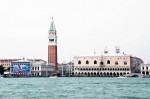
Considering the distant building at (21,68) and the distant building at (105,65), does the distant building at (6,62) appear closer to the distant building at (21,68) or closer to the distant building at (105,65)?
the distant building at (21,68)

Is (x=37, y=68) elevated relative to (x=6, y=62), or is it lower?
lower

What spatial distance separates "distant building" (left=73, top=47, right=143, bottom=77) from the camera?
112 m

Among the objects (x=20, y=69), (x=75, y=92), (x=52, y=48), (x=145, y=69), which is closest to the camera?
(x=75, y=92)

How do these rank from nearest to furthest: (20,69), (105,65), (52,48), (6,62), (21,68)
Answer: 1. (105,65)
2. (52,48)
3. (20,69)
4. (21,68)
5. (6,62)

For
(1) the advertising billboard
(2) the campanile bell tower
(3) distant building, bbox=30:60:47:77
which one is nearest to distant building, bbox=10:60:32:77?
(1) the advertising billboard

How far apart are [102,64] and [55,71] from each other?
13.5m

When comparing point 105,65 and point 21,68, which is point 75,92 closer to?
point 105,65

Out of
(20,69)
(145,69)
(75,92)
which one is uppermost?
(20,69)

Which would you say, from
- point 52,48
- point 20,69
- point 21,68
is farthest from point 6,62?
point 52,48

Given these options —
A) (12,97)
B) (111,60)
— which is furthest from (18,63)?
(12,97)

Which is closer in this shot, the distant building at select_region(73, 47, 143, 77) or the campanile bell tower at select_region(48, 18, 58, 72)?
the distant building at select_region(73, 47, 143, 77)

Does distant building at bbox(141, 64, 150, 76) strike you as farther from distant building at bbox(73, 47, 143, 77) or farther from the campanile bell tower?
the campanile bell tower

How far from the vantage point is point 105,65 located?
113 m

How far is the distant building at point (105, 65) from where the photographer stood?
367 feet
